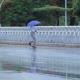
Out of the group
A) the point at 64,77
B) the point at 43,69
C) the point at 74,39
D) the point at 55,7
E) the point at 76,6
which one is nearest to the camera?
the point at 64,77

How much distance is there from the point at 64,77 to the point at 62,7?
1665 inches

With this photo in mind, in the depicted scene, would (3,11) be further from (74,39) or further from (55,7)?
(74,39)

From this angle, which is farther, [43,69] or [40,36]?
[40,36]

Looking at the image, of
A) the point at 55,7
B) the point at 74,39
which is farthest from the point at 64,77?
the point at 55,7

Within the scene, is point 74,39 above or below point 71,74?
below

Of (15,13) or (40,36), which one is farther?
(15,13)

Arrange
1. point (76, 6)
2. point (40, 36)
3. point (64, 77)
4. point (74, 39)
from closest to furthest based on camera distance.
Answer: point (64, 77) < point (74, 39) < point (40, 36) < point (76, 6)

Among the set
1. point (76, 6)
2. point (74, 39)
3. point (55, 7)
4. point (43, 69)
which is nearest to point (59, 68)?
point (43, 69)

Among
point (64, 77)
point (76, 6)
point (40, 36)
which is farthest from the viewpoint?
point (76, 6)

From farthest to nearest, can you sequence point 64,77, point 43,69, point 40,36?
point 40,36 < point 43,69 < point 64,77

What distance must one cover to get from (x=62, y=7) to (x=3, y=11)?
675 centimetres

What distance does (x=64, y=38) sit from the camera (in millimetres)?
31438

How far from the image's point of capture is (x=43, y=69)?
14719 mm

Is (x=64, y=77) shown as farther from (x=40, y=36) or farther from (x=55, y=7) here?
(x=55, y=7)
